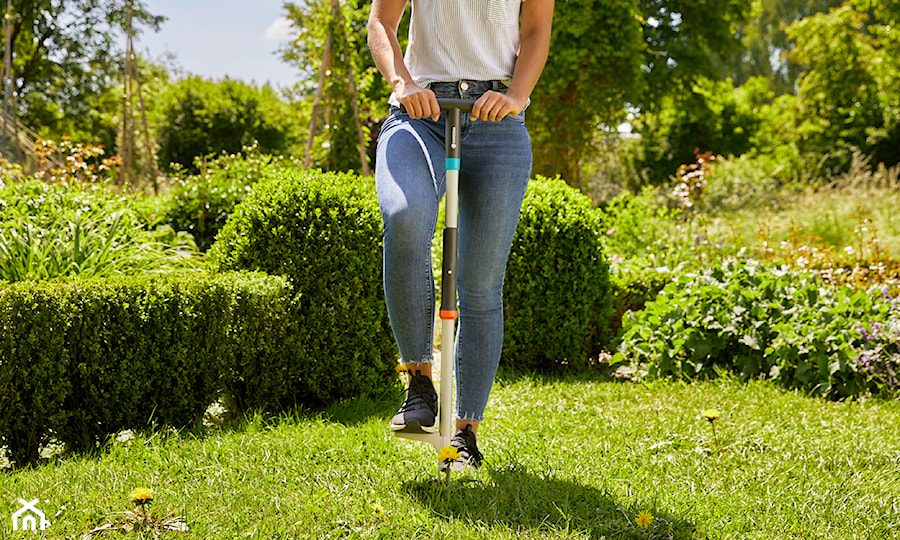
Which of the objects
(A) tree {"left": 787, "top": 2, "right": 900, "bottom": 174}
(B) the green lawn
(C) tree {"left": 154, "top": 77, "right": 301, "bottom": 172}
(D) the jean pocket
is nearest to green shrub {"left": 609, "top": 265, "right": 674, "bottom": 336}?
(B) the green lawn

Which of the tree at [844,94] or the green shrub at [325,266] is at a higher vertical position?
the tree at [844,94]

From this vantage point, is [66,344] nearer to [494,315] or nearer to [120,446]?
[120,446]

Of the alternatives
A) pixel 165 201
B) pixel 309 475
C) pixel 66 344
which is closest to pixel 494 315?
pixel 309 475

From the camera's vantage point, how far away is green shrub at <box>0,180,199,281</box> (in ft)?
12.0

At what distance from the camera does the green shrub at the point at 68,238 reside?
3.65 metres

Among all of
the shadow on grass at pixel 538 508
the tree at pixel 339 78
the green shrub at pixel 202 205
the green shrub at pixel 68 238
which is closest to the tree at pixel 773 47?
the tree at pixel 339 78

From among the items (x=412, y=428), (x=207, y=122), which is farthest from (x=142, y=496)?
(x=207, y=122)

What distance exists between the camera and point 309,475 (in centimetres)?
240

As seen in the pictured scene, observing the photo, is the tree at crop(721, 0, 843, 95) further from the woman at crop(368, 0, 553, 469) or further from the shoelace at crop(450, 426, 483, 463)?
the shoelace at crop(450, 426, 483, 463)

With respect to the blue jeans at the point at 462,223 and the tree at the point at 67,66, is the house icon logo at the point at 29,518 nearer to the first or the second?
the blue jeans at the point at 462,223

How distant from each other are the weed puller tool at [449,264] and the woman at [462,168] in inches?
1.4

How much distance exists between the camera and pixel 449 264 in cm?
222

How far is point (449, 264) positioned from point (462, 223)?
0.22 metres

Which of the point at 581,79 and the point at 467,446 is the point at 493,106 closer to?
the point at 467,446
